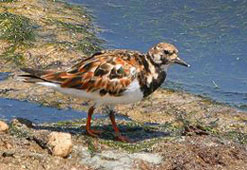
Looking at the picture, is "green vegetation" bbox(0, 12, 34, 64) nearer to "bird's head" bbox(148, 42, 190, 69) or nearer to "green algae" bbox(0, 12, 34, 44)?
"green algae" bbox(0, 12, 34, 44)

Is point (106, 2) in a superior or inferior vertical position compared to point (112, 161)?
superior

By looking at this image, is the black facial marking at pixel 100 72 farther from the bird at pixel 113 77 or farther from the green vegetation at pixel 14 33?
the green vegetation at pixel 14 33

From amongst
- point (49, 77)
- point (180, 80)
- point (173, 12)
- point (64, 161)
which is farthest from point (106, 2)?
point (64, 161)

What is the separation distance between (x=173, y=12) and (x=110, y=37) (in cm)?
198

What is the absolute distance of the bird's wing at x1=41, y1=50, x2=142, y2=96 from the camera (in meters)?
6.12

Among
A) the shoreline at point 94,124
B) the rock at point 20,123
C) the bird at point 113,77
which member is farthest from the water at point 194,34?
the rock at point 20,123

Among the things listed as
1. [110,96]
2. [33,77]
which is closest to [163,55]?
[110,96]

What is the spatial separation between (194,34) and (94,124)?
4769mm

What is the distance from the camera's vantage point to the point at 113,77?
6145 millimetres

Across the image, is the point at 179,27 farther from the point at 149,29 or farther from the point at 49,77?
the point at 49,77

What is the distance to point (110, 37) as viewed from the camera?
1085 centimetres

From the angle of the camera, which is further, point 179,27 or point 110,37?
point 179,27

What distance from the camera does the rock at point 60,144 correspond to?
18.3 feet

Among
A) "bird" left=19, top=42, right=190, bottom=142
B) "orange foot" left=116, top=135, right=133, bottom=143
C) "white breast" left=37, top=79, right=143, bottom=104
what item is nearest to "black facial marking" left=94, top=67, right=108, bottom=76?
"bird" left=19, top=42, right=190, bottom=142
